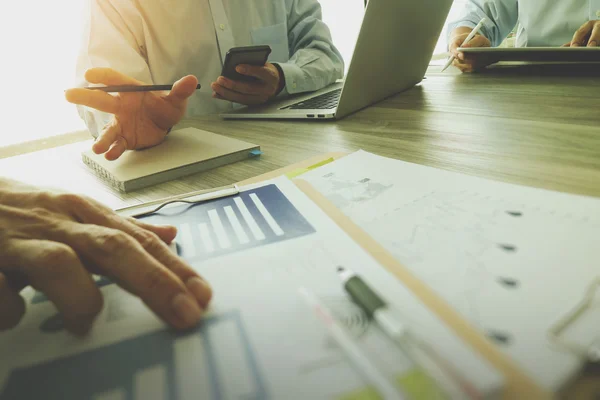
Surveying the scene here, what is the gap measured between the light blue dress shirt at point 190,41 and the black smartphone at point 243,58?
118 millimetres

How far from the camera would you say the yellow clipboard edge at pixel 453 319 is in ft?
0.60

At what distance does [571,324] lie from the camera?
0.72 ft

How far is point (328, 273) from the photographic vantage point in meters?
0.29

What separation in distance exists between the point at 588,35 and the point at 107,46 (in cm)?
158

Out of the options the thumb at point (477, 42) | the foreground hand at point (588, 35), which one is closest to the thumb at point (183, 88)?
the thumb at point (477, 42)

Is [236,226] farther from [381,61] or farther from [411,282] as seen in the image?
[381,61]

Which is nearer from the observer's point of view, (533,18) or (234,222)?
(234,222)

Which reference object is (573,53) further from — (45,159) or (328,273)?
(45,159)

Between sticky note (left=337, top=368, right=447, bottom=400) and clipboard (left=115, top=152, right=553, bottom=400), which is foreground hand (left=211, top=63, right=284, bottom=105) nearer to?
clipboard (left=115, top=152, right=553, bottom=400)

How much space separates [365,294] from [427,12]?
3.01 feet

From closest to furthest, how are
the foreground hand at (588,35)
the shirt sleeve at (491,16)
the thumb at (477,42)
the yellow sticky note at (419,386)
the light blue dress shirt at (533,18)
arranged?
the yellow sticky note at (419,386) → the foreground hand at (588,35) → the thumb at (477,42) → the light blue dress shirt at (533,18) → the shirt sleeve at (491,16)

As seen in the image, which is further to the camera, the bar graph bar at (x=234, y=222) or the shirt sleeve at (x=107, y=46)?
the shirt sleeve at (x=107, y=46)

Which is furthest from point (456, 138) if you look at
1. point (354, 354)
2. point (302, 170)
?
point (354, 354)

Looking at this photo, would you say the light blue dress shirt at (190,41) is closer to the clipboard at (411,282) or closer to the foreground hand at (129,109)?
the foreground hand at (129,109)
